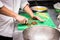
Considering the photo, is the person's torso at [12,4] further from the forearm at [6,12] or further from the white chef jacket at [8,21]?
the forearm at [6,12]


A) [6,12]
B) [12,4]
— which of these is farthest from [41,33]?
[12,4]

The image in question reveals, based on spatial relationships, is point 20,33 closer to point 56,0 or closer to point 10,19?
point 10,19

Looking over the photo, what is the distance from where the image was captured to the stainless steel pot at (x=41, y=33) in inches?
40.0

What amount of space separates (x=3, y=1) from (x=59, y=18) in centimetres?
59

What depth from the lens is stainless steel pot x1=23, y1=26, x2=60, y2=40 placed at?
1.02 meters

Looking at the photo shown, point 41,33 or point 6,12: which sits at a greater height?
point 6,12

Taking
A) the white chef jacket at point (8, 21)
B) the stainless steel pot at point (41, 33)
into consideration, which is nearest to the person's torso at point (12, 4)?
the white chef jacket at point (8, 21)

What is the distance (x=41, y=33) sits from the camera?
105 centimetres

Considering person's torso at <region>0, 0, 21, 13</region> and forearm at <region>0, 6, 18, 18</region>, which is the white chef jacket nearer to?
person's torso at <region>0, 0, 21, 13</region>

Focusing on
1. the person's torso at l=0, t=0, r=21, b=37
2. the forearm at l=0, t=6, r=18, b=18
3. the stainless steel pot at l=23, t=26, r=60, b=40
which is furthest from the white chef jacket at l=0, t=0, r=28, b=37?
the stainless steel pot at l=23, t=26, r=60, b=40

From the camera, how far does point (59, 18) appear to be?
1.54 m

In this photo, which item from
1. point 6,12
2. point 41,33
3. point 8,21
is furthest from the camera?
point 8,21

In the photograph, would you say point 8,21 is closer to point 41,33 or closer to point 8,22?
point 8,22

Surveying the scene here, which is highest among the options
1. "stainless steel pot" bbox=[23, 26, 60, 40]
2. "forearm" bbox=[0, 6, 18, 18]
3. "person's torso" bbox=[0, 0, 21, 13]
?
"person's torso" bbox=[0, 0, 21, 13]
